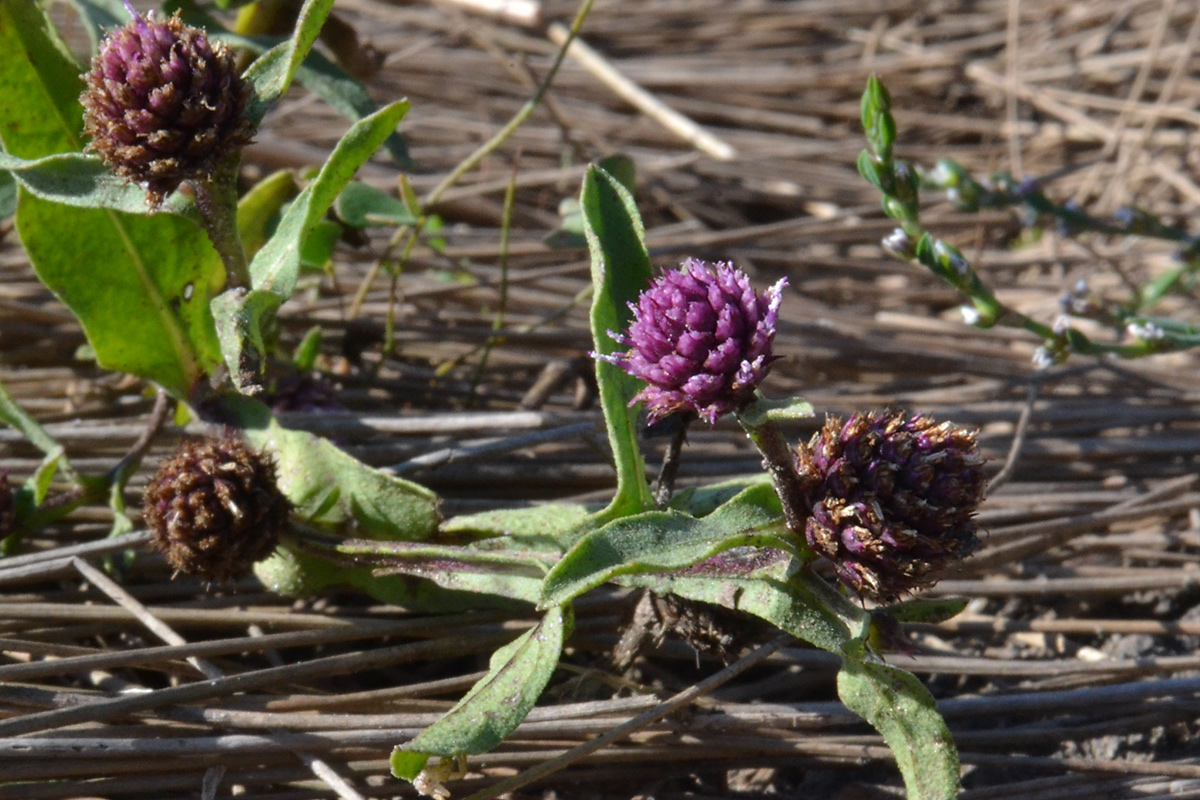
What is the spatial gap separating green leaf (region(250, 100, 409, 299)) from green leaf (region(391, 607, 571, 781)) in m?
0.70

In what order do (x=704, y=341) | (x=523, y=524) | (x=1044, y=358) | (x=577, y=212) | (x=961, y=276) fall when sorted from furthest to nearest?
(x=577, y=212) → (x=1044, y=358) → (x=961, y=276) → (x=523, y=524) → (x=704, y=341)

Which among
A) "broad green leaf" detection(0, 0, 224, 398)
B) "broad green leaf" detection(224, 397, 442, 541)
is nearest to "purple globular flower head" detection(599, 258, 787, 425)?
"broad green leaf" detection(224, 397, 442, 541)

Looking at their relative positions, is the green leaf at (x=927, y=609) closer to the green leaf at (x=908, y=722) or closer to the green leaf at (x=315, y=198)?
the green leaf at (x=908, y=722)

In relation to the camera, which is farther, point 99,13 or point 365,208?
point 365,208

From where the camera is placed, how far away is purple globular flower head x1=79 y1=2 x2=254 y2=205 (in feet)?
5.29

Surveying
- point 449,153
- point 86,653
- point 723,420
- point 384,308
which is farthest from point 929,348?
point 86,653

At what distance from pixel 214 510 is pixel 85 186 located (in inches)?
22.3

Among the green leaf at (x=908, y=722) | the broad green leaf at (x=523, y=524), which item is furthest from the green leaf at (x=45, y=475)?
the green leaf at (x=908, y=722)

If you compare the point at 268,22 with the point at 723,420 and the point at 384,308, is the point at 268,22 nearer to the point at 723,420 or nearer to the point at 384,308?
the point at 384,308

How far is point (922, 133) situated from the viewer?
4.45 metres

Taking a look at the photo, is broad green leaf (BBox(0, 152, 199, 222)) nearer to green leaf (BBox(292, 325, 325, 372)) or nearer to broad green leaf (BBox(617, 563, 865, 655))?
green leaf (BBox(292, 325, 325, 372))

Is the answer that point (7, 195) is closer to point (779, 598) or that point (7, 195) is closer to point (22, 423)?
point (22, 423)

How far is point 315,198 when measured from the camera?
1790mm

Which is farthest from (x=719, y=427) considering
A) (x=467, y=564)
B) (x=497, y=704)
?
(x=497, y=704)
